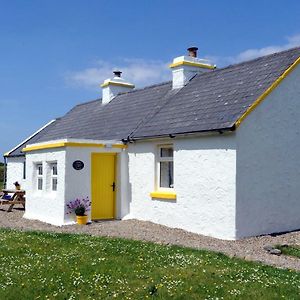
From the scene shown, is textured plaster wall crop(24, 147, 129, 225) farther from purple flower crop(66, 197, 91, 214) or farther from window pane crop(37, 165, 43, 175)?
window pane crop(37, 165, 43, 175)

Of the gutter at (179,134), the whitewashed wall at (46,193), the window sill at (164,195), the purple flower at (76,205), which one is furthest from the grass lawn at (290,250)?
the whitewashed wall at (46,193)

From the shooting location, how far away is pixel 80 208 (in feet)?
52.8

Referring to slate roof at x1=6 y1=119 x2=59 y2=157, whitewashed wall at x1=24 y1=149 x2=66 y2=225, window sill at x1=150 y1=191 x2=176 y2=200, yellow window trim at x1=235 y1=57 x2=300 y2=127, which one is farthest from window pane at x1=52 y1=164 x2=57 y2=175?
slate roof at x1=6 y1=119 x2=59 y2=157

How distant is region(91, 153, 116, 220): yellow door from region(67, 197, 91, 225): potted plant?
0.66 metres

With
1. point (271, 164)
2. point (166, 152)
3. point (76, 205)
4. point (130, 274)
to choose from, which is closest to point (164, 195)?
point (166, 152)

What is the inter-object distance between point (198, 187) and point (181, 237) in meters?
1.77

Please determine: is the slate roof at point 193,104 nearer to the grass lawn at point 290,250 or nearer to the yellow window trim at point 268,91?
the yellow window trim at point 268,91

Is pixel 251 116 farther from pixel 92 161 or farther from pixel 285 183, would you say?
pixel 92 161

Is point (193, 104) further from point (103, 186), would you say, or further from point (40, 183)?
point (40, 183)

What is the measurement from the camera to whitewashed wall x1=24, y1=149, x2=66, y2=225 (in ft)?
54.3

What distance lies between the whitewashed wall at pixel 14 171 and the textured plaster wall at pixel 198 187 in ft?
48.1

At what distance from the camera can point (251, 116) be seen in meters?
13.5

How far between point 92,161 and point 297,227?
24.7ft

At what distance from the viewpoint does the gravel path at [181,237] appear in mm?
10938
